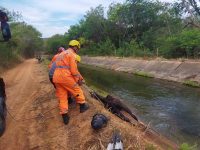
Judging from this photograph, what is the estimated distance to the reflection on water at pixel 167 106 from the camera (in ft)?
37.4

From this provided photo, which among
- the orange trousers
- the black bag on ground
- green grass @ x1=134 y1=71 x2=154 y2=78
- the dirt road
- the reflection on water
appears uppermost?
the orange trousers

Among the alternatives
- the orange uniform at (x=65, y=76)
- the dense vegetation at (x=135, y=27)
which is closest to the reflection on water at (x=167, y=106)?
the orange uniform at (x=65, y=76)

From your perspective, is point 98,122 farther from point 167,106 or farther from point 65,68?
point 167,106

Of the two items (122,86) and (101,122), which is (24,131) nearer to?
(101,122)

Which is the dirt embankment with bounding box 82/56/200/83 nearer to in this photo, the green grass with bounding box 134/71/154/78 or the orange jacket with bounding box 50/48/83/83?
the green grass with bounding box 134/71/154/78

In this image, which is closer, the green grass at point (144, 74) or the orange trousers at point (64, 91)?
the orange trousers at point (64, 91)

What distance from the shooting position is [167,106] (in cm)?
1576

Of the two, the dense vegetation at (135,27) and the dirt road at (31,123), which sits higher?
the dense vegetation at (135,27)

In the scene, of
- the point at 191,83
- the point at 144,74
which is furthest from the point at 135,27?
the point at 191,83

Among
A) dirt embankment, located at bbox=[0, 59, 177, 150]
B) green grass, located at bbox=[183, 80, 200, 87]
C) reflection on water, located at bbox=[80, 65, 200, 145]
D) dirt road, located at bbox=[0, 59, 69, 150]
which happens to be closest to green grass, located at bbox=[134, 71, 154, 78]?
reflection on water, located at bbox=[80, 65, 200, 145]

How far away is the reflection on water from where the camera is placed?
11400mm

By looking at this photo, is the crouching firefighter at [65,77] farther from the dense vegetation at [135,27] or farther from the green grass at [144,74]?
the dense vegetation at [135,27]

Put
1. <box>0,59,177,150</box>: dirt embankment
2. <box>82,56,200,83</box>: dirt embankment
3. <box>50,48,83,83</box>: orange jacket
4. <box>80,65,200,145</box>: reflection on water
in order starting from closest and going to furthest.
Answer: <box>0,59,177,150</box>: dirt embankment, <box>50,48,83,83</box>: orange jacket, <box>80,65,200,145</box>: reflection on water, <box>82,56,200,83</box>: dirt embankment

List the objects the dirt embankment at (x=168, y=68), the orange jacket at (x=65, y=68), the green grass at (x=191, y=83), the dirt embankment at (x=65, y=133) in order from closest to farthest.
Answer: the dirt embankment at (x=65, y=133) < the orange jacket at (x=65, y=68) < the green grass at (x=191, y=83) < the dirt embankment at (x=168, y=68)
